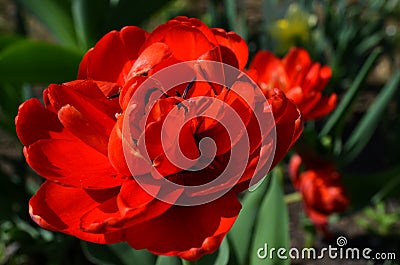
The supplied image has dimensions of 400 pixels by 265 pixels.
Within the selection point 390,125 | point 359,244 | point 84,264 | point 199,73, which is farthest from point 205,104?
point 390,125

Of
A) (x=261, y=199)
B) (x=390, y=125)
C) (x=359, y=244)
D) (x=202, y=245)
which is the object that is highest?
(x=202, y=245)

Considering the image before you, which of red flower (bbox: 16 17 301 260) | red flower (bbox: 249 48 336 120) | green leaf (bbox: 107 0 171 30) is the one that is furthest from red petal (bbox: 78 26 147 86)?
green leaf (bbox: 107 0 171 30)

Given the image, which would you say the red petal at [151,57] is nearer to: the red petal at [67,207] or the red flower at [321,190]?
the red petal at [67,207]

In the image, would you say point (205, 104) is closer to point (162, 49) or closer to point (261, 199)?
point (162, 49)

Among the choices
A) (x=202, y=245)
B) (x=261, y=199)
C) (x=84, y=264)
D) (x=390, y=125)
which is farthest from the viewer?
(x=390, y=125)

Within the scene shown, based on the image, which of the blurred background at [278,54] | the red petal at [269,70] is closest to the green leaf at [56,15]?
the blurred background at [278,54]

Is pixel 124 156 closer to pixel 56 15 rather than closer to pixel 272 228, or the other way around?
pixel 272 228
